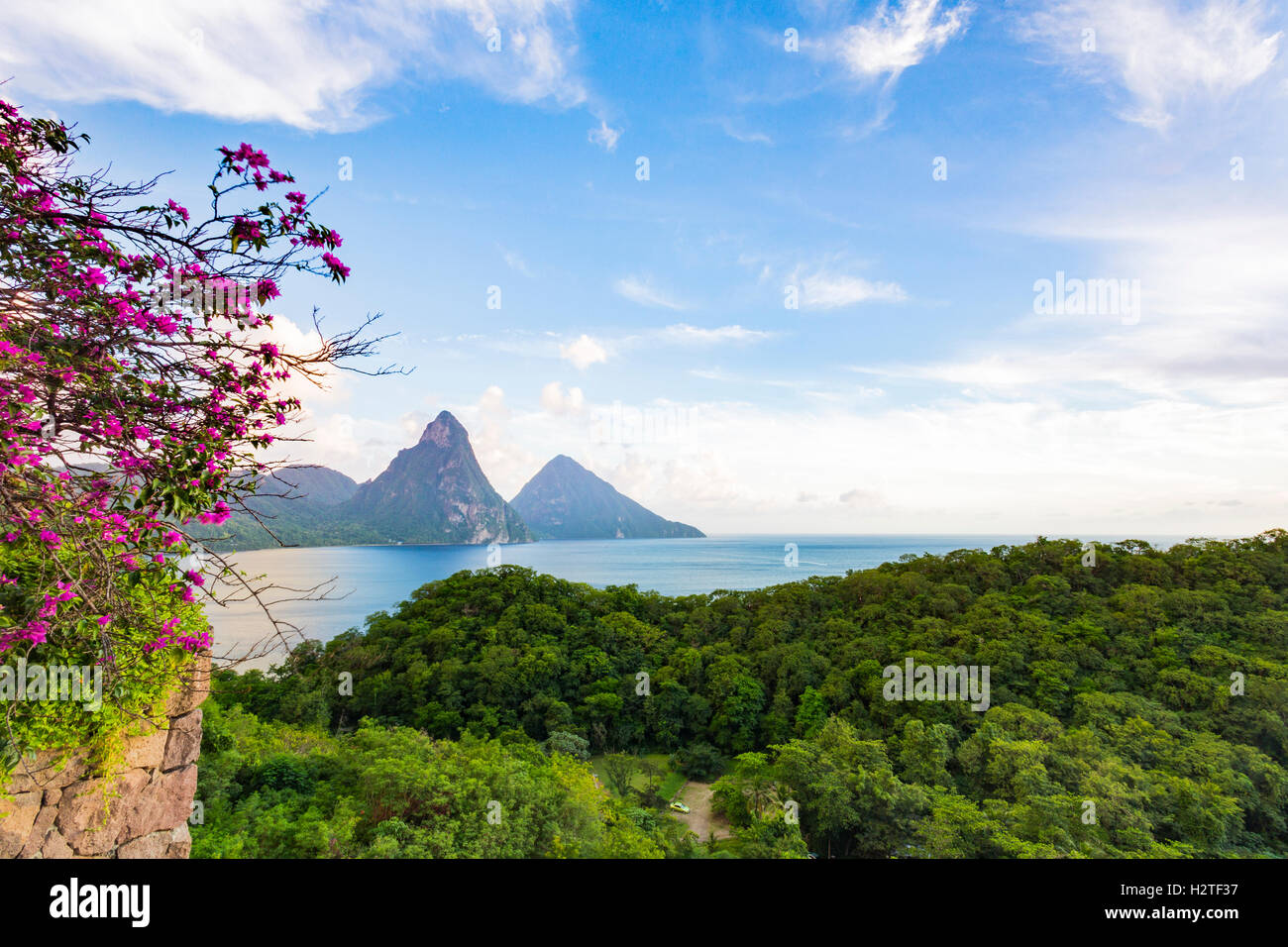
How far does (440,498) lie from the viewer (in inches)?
2820

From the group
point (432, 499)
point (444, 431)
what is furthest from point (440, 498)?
point (444, 431)

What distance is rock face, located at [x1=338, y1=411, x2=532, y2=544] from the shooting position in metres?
65.5

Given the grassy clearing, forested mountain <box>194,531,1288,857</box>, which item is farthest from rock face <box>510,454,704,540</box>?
→ the grassy clearing

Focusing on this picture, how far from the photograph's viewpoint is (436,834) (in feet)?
17.8

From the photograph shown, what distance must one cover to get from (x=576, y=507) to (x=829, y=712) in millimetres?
89561

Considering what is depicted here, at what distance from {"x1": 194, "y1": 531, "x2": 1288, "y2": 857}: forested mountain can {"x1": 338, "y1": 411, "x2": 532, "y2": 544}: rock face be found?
50382mm

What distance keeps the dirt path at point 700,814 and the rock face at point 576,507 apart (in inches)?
3197

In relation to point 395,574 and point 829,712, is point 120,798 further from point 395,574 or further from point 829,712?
point 395,574

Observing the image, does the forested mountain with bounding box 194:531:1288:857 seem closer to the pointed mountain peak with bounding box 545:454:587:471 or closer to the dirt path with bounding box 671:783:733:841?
the dirt path with bounding box 671:783:733:841

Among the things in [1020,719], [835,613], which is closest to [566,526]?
[835,613]

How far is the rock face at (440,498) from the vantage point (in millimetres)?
65500
